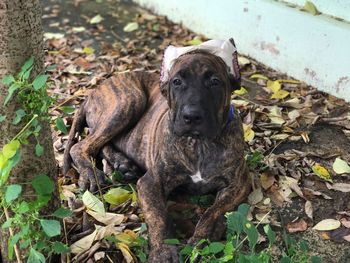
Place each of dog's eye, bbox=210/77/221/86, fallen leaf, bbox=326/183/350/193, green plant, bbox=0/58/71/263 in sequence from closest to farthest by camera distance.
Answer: green plant, bbox=0/58/71/263 → dog's eye, bbox=210/77/221/86 → fallen leaf, bbox=326/183/350/193

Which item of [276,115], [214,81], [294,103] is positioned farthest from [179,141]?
[294,103]

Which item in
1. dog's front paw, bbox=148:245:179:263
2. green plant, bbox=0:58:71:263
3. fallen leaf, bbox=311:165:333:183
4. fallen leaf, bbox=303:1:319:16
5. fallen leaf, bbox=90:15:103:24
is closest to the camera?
green plant, bbox=0:58:71:263

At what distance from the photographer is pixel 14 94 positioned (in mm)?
2758

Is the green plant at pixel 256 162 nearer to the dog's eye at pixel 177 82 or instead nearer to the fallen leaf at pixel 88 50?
the dog's eye at pixel 177 82

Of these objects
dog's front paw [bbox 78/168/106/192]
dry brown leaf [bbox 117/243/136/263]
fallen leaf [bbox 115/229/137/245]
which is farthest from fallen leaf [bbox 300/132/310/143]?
dry brown leaf [bbox 117/243/136/263]

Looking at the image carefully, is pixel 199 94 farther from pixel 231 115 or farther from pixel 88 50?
pixel 88 50

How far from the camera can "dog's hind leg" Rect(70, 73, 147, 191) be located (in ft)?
14.5

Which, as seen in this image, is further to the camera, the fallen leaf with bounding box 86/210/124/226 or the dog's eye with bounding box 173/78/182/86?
the fallen leaf with bounding box 86/210/124/226

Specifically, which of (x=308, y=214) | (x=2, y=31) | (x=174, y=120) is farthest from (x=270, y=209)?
(x=2, y=31)

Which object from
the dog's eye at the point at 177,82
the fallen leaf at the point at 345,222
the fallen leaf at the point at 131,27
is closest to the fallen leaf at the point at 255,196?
the fallen leaf at the point at 345,222

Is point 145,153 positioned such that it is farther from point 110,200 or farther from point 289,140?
point 289,140

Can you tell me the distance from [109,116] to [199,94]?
1235mm

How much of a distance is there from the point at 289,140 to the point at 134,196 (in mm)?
1582

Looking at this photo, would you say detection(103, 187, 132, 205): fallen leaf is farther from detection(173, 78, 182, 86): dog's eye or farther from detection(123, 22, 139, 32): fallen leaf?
detection(123, 22, 139, 32): fallen leaf
